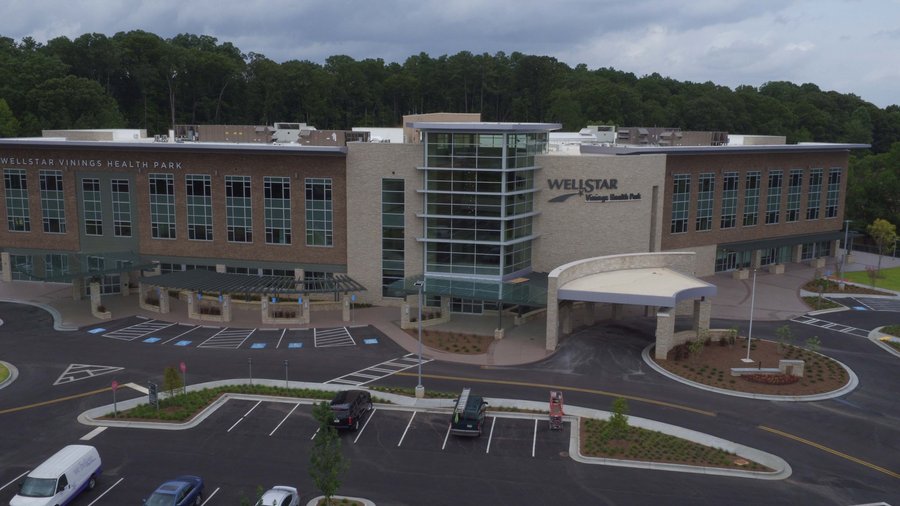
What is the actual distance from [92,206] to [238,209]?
1423 centimetres

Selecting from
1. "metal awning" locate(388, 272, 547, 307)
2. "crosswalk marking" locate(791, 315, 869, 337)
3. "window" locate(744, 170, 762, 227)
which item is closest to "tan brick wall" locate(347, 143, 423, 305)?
"metal awning" locate(388, 272, 547, 307)

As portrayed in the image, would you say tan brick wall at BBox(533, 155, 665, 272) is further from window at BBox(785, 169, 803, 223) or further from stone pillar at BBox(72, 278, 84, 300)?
stone pillar at BBox(72, 278, 84, 300)

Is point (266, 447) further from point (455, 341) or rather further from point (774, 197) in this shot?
point (774, 197)

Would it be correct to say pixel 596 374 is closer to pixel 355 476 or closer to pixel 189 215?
pixel 355 476

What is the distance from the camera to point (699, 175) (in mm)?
71500

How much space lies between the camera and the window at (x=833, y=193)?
8324 centimetres

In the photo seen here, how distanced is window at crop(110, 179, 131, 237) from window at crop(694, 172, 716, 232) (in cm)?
5384

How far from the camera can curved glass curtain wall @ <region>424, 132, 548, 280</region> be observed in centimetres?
5738

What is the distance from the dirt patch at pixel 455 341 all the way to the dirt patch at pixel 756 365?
1216cm

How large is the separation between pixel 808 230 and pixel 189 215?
66.3 meters

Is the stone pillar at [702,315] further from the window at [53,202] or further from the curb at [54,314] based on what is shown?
the window at [53,202]

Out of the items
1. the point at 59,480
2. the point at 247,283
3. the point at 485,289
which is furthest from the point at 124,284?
the point at 59,480

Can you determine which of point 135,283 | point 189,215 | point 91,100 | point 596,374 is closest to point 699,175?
point 596,374

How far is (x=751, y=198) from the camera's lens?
76.2 m
